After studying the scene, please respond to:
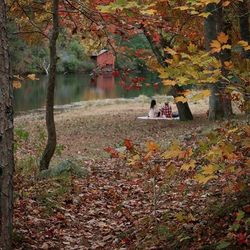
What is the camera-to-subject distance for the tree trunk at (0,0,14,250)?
5.00 meters

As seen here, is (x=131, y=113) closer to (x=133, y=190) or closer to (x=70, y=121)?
(x=70, y=121)

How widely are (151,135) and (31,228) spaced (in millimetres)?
11331

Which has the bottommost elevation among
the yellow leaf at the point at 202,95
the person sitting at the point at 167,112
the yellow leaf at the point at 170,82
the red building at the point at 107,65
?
the person sitting at the point at 167,112

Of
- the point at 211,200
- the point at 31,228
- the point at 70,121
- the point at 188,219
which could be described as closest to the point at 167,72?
the point at 188,219

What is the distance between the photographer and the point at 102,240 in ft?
22.0

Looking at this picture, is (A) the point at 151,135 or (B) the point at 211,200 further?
(A) the point at 151,135

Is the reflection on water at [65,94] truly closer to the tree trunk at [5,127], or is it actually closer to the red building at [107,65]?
the red building at [107,65]

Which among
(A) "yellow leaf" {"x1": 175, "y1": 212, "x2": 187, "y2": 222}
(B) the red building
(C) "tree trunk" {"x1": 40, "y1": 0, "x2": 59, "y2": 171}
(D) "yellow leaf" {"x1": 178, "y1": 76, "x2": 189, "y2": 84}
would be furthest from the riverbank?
(D) "yellow leaf" {"x1": 178, "y1": 76, "x2": 189, "y2": 84}

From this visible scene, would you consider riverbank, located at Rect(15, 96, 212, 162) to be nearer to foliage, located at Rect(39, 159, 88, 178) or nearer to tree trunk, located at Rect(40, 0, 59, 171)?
tree trunk, located at Rect(40, 0, 59, 171)

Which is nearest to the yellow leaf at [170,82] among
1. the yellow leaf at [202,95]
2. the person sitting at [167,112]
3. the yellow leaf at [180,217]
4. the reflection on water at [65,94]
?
the yellow leaf at [202,95]

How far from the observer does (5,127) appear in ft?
16.6

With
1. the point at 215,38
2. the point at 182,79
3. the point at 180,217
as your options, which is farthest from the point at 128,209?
the point at 215,38

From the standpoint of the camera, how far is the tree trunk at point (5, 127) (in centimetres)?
500

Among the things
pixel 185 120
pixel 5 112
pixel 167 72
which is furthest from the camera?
pixel 185 120
